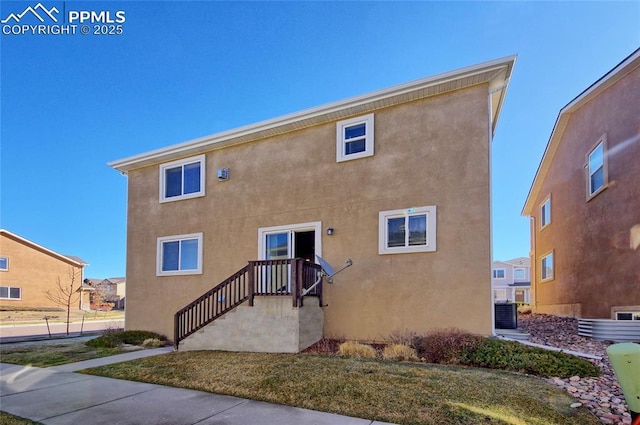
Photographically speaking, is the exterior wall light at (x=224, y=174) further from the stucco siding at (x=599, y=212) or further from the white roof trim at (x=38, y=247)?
the white roof trim at (x=38, y=247)

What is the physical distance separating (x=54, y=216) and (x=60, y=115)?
2718cm

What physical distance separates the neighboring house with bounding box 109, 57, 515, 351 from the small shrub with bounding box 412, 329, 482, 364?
2.47 feet

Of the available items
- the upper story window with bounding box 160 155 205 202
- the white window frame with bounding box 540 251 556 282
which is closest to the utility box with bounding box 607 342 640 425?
the upper story window with bounding box 160 155 205 202

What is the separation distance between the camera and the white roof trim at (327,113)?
8.00 metres

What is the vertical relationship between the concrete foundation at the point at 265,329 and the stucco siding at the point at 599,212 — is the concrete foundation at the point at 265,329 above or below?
below

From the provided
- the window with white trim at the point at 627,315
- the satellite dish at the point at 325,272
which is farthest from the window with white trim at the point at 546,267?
the satellite dish at the point at 325,272

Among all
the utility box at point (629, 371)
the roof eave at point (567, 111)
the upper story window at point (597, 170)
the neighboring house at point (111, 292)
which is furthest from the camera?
the neighboring house at point (111, 292)

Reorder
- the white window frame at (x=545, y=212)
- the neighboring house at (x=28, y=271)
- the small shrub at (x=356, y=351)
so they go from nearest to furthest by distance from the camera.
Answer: the small shrub at (x=356, y=351) < the white window frame at (x=545, y=212) < the neighboring house at (x=28, y=271)

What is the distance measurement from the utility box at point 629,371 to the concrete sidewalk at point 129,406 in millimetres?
2380

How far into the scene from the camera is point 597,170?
35.9ft

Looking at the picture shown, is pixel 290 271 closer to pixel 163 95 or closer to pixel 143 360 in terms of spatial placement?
pixel 143 360

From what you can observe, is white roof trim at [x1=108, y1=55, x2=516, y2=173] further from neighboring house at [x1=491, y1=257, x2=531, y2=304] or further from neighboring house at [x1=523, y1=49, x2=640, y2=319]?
neighboring house at [x1=491, y1=257, x2=531, y2=304]

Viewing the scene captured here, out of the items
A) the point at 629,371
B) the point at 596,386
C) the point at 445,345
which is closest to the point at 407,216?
the point at 445,345

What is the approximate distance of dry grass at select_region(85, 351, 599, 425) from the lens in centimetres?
414
